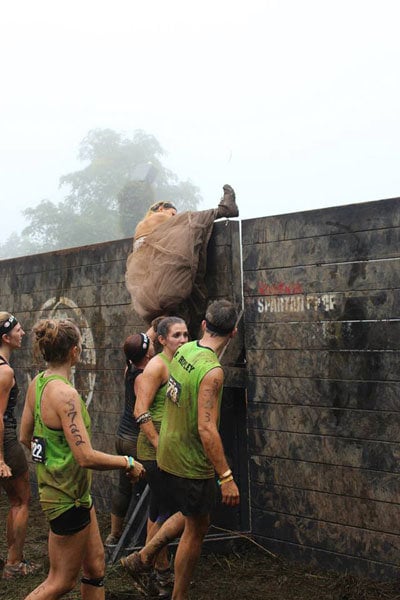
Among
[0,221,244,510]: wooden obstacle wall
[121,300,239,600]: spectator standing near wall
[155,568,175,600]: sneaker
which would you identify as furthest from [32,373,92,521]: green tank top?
[0,221,244,510]: wooden obstacle wall

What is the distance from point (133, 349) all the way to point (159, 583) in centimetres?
175

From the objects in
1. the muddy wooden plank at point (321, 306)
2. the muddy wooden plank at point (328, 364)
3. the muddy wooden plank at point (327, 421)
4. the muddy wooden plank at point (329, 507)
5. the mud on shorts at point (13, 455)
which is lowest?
the muddy wooden plank at point (329, 507)

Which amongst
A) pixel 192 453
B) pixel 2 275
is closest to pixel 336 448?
pixel 192 453

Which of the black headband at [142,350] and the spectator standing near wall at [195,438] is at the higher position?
the black headband at [142,350]

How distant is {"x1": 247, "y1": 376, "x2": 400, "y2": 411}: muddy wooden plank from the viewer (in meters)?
4.91

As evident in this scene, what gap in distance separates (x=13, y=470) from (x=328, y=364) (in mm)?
2606

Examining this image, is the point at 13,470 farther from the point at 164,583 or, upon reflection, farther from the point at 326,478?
the point at 326,478

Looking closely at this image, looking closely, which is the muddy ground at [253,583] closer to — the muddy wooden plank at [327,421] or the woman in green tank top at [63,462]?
the muddy wooden plank at [327,421]

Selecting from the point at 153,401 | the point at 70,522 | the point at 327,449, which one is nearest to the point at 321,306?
the point at 327,449

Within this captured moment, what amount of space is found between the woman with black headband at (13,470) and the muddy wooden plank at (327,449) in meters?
1.87

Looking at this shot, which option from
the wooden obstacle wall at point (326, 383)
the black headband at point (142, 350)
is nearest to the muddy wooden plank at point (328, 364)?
the wooden obstacle wall at point (326, 383)

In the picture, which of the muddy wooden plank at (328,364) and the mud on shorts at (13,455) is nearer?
the muddy wooden plank at (328,364)

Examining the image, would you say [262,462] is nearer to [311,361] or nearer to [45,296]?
[311,361]

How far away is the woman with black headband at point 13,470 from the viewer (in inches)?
207
